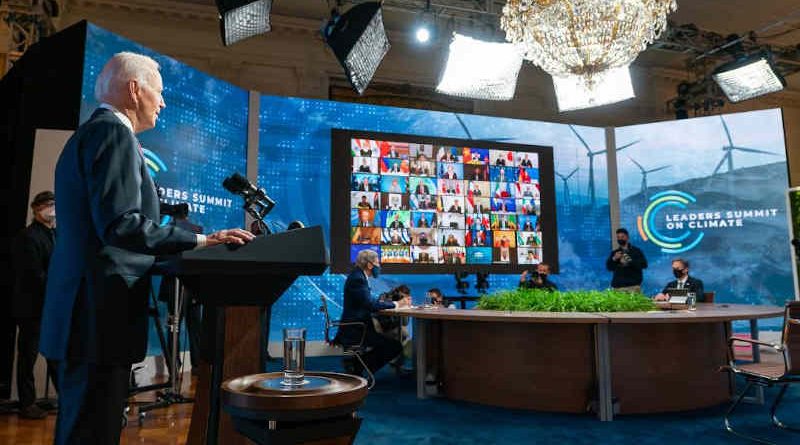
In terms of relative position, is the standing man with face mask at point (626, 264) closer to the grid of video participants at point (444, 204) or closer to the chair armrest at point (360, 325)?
the grid of video participants at point (444, 204)

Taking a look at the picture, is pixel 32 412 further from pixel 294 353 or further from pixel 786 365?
pixel 786 365

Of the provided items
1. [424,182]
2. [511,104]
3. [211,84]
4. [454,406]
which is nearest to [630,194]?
[511,104]

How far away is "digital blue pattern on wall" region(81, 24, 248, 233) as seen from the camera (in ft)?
17.3

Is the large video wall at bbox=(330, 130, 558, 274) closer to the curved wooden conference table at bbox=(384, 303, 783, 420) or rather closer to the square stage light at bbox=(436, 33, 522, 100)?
the square stage light at bbox=(436, 33, 522, 100)

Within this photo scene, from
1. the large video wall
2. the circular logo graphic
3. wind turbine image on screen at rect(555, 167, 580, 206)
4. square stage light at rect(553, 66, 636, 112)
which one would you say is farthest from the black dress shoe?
the circular logo graphic

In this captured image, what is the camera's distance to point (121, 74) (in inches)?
56.6

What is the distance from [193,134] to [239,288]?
529 centimetres

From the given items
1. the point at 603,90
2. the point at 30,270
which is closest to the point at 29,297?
the point at 30,270

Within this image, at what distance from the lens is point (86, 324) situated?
4.23 ft

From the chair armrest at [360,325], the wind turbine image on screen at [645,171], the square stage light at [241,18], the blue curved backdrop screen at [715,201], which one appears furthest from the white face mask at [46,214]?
the wind turbine image on screen at [645,171]

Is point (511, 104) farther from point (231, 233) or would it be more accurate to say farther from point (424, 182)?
point (231, 233)

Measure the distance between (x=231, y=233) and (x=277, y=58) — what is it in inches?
323

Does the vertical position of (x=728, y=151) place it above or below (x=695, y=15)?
below

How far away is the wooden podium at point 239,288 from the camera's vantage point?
126 cm
